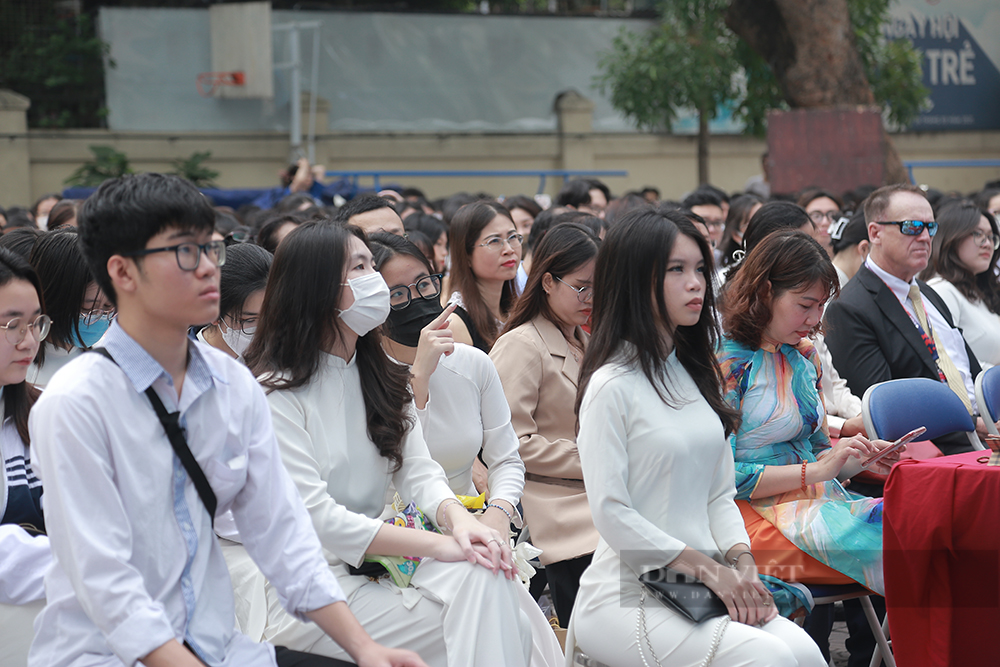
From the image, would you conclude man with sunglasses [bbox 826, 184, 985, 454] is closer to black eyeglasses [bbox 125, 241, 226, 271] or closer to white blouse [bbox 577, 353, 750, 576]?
white blouse [bbox 577, 353, 750, 576]

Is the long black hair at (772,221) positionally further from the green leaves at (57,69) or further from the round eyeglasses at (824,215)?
the green leaves at (57,69)

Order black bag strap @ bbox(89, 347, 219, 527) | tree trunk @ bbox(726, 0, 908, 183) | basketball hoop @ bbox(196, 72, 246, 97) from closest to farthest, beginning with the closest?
black bag strap @ bbox(89, 347, 219, 527)
tree trunk @ bbox(726, 0, 908, 183)
basketball hoop @ bbox(196, 72, 246, 97)

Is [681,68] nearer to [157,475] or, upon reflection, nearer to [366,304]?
[366,304]

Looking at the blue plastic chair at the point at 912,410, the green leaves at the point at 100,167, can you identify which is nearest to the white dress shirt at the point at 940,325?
the blue plastic chair at the point at 912,410

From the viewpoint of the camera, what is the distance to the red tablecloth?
2.96 m

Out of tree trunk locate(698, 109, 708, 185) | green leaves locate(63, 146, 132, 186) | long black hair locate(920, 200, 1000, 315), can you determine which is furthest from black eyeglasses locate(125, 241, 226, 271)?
tree trunk locate(698, 109, 708, 185)

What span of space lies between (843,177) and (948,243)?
5.45 meters

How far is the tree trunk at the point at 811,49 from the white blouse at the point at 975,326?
22.9ft

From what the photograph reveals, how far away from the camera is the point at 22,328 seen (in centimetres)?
264

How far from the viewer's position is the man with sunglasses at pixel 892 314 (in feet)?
14.6

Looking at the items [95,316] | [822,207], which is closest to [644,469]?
[95,316]

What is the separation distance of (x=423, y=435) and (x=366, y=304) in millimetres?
566

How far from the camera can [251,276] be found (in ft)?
11.6

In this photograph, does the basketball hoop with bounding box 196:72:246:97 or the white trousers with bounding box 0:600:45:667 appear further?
the basketball hoop with bounding box 196:72:246:97
